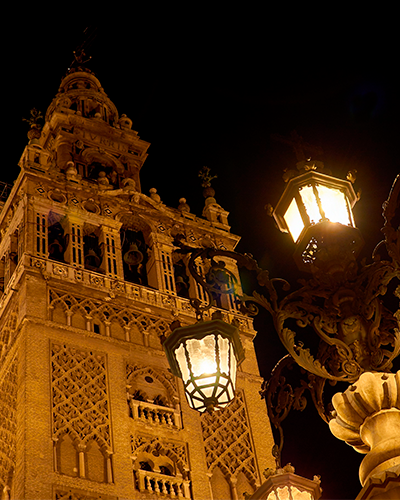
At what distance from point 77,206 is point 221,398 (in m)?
18.8

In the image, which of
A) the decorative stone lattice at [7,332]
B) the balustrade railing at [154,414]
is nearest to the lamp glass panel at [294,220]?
the balustrade railing at [154,414]

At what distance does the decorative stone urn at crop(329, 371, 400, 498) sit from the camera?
5.32 m

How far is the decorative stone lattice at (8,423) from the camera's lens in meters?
18.9

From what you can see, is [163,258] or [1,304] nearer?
[1,304]

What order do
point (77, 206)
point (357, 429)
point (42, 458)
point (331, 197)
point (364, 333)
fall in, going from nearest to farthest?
point (357, 429), point (364, 333), point (331, 197), point (42, 458), point (77, 206)

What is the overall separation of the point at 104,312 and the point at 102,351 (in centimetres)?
141

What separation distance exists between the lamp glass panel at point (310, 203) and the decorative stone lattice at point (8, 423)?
41.9 ft

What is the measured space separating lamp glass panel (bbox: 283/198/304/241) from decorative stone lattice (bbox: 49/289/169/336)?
1457 centimetres

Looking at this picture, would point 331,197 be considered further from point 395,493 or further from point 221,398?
point 395,493

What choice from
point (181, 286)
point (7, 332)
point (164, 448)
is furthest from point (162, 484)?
point (181, 286)

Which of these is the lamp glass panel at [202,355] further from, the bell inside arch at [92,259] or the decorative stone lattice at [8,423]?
the bell inside arch at [92,259]

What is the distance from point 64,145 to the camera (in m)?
28.8

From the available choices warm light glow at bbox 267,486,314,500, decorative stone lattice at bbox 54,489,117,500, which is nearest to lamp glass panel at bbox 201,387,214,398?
warm light glow at bbox 267,486,314,500

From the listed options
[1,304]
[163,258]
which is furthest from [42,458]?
[163,258]
